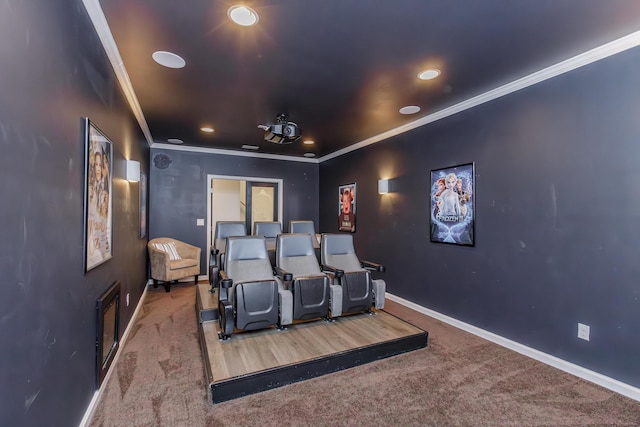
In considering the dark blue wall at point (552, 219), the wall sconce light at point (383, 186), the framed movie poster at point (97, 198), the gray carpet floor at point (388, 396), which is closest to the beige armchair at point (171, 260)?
the gray carpet floor at point (388, 396)

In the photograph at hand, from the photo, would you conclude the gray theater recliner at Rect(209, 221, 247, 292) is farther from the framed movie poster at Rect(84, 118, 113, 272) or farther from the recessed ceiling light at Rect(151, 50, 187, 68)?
the recessed ceiling light at Rect(151, 50, 187, 68)

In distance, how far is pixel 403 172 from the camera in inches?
173

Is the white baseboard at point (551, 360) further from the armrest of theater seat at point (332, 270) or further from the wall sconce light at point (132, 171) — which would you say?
the wall sconce light at point (132, 171)

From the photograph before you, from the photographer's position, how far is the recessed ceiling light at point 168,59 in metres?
2.42

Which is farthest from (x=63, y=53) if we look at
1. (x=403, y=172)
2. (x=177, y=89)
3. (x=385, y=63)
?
(x=403, y=172)

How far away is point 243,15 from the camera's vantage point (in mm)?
1947

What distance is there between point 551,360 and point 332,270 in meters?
2.16

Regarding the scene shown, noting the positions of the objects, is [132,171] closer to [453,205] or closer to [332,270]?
[332,270]

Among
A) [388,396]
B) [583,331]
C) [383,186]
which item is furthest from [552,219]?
[383,186]

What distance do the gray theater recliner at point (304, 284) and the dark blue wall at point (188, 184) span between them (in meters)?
2.98

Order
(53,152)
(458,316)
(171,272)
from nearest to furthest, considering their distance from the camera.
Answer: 1. (53,152)
2. (458,316)
3. (171,272)

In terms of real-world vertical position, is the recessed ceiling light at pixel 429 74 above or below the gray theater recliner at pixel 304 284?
above

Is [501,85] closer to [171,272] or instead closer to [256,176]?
[256,176]

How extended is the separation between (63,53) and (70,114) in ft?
0.97
